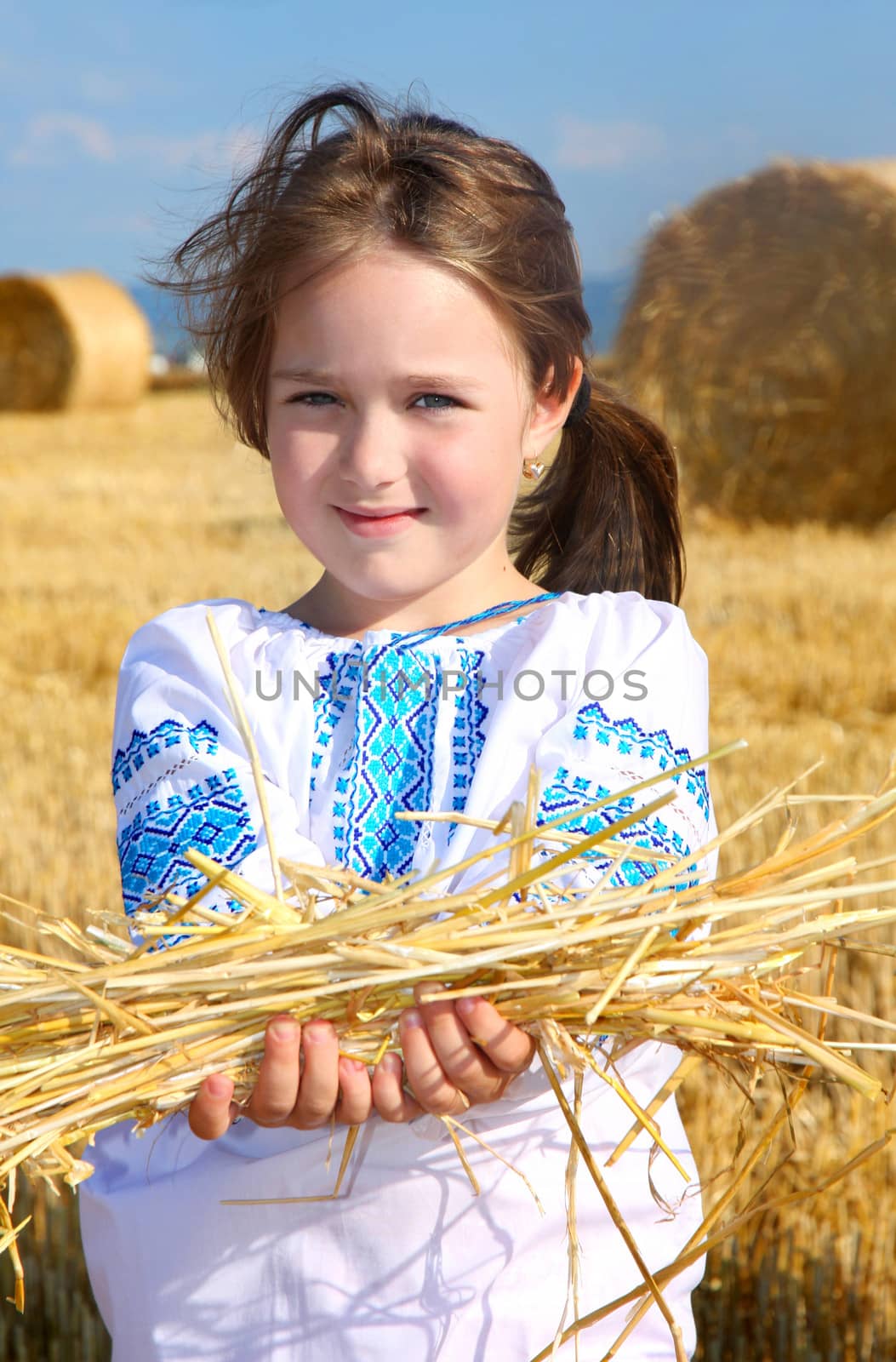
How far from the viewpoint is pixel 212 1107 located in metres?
1.12

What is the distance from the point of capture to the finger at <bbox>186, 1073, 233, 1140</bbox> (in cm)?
111

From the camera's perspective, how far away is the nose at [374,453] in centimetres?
145

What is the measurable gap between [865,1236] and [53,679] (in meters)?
3.30

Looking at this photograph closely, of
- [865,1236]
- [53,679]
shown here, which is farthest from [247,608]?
[53,679]

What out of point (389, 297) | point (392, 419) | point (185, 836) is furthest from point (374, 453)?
point (185, 836)

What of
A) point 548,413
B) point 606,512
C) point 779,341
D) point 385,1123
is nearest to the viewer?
point 385,1123

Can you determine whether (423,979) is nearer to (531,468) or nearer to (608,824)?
(608,824)

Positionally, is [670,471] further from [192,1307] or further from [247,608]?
[192,1307]

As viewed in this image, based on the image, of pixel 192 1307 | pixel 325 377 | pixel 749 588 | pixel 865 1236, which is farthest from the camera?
pixel 749 588

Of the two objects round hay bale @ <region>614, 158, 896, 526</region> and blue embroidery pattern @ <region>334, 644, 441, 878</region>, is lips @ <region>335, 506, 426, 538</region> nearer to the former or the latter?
blue embroidery pattern @ <region>334, 644, 441, 878</region>

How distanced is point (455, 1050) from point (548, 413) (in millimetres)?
834

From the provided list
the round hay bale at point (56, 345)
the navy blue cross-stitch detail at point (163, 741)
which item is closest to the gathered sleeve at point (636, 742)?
the navy blue cross-stitch detail at point (163, 741)

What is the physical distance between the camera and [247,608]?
164 centimetres

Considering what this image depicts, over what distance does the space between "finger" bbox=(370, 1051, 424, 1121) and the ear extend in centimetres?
77
